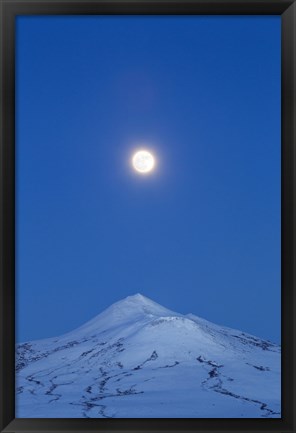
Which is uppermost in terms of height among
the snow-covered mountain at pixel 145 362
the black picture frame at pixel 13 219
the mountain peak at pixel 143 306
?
the black picture frame at pixel 13 219

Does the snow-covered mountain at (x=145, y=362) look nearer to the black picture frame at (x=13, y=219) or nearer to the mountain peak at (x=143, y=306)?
the mountain peak at (x=143, y=306)

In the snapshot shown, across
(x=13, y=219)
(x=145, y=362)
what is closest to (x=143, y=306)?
(x=145, y=362)

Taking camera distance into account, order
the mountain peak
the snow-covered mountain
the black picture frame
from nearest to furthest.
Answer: the black picture frame, the snow-covered mountain, the mountain peak

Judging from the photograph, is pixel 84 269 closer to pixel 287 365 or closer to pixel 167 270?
pixel 167 270

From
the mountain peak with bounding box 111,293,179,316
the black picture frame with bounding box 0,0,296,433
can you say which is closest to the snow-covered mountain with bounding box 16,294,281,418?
the mountain peak with bounding box 111,293,179,316

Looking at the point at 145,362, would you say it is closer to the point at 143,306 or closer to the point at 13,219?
the point at 143,306

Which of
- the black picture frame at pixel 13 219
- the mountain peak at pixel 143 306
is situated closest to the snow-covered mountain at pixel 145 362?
the mountain peak at pixel 143 306

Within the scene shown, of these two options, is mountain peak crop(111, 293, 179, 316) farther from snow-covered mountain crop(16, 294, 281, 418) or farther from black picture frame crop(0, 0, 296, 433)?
black picture frame crop(0, 0, 296, 433)
